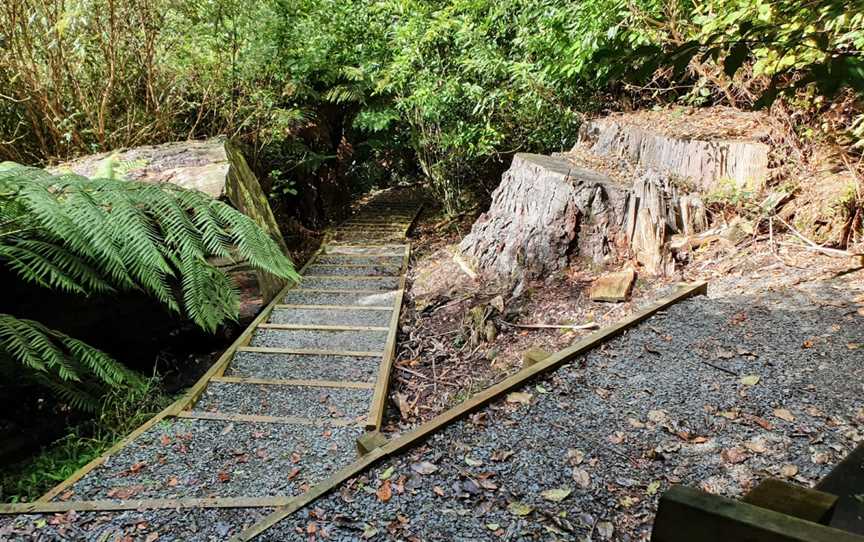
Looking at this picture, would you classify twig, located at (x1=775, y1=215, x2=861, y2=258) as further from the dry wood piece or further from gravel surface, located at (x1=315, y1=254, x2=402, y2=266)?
gravel surface, located at (x1=315, y1=254, x2=402, y2=266)

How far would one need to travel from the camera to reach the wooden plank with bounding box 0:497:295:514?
186 centimetres

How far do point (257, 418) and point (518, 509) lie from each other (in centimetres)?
171

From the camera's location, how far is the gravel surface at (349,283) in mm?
5070

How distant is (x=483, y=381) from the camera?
310 centimetres

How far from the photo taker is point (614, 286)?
3436 millimetres

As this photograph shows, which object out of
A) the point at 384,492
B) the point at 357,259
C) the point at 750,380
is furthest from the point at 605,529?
the point at 357,259

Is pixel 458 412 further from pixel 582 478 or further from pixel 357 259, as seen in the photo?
pixel 357 259

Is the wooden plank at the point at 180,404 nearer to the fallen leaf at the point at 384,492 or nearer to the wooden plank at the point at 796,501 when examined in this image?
the fallen leaf at the point at 384,492

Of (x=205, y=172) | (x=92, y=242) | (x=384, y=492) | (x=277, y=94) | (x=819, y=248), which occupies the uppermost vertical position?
(x=277, y=94)

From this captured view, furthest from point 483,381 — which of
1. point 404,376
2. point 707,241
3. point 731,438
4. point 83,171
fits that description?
point 83,171

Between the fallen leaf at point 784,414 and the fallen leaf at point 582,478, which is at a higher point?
the fallen leaf at point 784,414

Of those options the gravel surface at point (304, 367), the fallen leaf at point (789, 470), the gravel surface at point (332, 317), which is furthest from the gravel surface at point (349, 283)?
the fallen leaf at point (789, 470)

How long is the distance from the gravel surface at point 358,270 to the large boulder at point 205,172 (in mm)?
690

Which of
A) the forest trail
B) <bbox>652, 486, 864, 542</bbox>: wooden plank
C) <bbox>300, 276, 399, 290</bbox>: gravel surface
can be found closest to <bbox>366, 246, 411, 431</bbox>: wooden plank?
the forest trail
